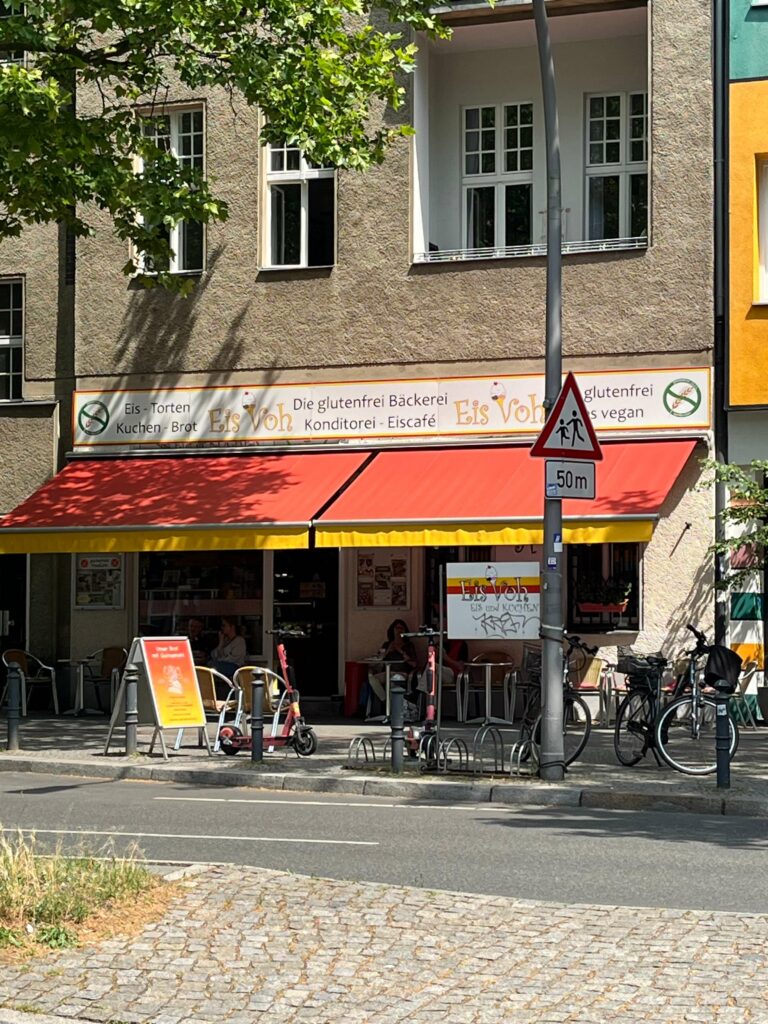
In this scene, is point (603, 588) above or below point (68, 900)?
above

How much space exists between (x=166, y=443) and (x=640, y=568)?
22.7 feet

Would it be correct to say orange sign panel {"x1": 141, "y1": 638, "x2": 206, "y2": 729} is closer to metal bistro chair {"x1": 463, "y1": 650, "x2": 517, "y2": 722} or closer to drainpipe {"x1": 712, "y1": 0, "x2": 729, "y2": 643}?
metal bistro chair {"x1": 463, "y1": 650, "x2": 517, "y2": 722}

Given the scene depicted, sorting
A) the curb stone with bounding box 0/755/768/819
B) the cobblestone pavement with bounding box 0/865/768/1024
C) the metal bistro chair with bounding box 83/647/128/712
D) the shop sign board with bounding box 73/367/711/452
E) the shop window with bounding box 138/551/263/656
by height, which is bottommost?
the curb stone with bounding box 0/755/768/819

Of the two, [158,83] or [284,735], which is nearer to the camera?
[284,735]

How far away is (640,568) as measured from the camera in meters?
20.4

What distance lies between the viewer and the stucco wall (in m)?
20.4

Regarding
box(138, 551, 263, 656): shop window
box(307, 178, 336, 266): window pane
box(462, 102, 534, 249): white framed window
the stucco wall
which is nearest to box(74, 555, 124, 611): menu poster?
box(138, 551, 263, 656): shop window

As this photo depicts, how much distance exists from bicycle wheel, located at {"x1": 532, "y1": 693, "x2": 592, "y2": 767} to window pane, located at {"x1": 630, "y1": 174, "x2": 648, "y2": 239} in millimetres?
7941

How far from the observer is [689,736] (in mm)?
15273

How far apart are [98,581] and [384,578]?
428 centimetres

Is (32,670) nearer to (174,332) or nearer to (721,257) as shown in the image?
(174,332)

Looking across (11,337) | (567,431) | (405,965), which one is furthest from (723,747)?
(11,337)

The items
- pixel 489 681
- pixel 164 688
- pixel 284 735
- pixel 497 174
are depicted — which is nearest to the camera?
pixel 284 735

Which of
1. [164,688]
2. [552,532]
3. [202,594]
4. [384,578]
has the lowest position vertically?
[164,688]
